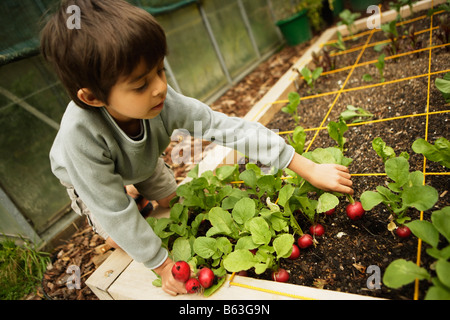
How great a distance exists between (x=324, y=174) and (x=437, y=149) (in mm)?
476

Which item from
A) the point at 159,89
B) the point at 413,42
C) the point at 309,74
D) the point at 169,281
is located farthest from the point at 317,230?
the point at 413,42

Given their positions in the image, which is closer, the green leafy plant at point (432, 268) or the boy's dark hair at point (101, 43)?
the green leafy plant at point (432, 268)

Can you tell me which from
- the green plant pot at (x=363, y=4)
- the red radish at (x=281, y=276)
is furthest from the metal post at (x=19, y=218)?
the green plant pot at (x=363, y=4)

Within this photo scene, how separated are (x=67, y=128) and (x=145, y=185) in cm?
89

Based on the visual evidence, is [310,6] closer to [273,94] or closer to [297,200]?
[273,94]

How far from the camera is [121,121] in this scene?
1.46 m

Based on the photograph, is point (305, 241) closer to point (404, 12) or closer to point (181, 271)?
point (181, 271)

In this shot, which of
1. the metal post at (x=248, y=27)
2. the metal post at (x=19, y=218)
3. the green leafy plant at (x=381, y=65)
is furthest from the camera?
the metal post at (x=248, y=27)

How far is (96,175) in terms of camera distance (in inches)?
49.6

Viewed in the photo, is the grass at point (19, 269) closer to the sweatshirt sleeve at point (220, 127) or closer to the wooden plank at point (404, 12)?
the sweatshirt sleeve at point (220, 127)

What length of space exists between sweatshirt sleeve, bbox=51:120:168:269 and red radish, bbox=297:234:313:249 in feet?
2.21

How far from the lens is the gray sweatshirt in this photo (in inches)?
49.6

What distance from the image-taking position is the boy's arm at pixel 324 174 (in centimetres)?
131
